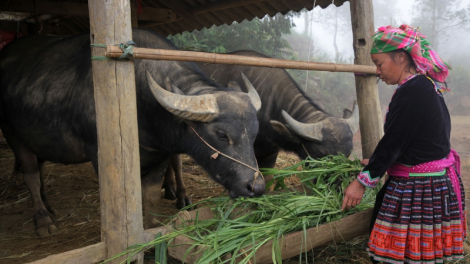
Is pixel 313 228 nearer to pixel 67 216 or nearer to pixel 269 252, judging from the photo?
pixel 269 252

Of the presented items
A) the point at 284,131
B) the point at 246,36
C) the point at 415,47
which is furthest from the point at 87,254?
the point at 246,36

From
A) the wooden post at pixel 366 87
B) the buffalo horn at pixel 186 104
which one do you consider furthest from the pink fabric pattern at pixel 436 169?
the wooden post at pixel 366 87

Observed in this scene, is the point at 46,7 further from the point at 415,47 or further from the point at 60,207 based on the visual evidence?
the point at 415,47

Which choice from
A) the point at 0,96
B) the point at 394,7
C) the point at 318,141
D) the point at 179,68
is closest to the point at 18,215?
the point at 0,96

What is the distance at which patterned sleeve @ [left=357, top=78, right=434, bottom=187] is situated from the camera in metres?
2.05

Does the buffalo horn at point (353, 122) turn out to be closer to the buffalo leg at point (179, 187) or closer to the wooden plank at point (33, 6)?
the buffalo leg at point (179, 187)

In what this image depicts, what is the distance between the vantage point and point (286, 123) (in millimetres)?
4176

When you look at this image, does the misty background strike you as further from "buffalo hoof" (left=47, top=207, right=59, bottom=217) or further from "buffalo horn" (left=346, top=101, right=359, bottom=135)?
"buffalo hoof" (left=47, top=207, right=59, bottom=217)

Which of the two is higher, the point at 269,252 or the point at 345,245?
the point at 269,252

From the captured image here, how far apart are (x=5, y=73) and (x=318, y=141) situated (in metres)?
3.30

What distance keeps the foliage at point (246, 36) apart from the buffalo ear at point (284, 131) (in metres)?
9.44

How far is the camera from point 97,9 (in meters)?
2.16

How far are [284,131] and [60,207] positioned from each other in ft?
9.00

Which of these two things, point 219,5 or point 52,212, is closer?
point 52,212
